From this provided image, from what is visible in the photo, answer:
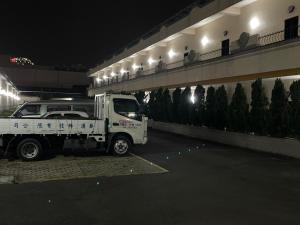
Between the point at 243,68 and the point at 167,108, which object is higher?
the point at 243,68

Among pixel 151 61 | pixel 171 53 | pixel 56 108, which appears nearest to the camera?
pixel 56 108

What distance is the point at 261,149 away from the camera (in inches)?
693

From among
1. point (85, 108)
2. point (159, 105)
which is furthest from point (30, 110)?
point (159, 105)

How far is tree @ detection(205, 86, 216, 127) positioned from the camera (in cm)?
2233

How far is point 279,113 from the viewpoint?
1703 centimetres

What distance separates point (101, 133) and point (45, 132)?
2163mm

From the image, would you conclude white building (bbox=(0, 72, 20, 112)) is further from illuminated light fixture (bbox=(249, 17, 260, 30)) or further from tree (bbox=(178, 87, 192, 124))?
illuminated light fixture (bbox=(249, 17, 260, 30))

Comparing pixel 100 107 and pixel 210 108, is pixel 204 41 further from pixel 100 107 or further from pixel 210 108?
pixel 100 107

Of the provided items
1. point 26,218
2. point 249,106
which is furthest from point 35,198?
point 249,106

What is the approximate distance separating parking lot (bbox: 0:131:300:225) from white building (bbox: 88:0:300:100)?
6113mm

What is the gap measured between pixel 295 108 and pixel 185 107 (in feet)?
35.4

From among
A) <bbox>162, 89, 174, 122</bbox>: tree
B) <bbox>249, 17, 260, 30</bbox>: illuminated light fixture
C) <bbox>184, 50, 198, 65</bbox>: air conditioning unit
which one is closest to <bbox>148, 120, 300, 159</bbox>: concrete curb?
<bbox>162, 89, 174, 122</bbox>: tree

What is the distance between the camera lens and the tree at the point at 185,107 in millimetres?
25577

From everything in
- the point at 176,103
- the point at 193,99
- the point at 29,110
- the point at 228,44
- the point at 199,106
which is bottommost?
the point at 29,110
